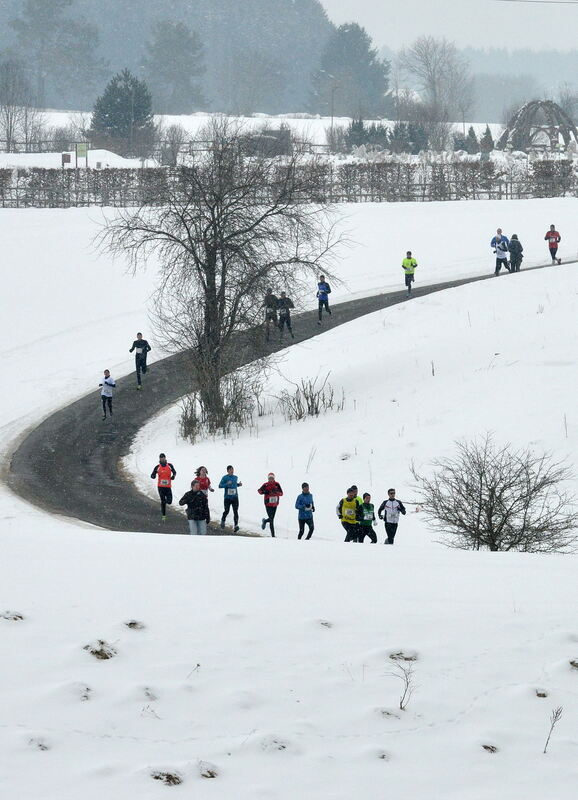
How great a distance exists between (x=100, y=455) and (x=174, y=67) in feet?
334

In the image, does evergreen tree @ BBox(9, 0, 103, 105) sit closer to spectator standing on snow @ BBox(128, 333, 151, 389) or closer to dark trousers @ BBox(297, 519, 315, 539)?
spectator standing on snow @ BBox(128, 333, 151, 389)

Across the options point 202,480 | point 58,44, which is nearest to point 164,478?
point 202,480

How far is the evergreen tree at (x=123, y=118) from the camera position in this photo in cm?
7212

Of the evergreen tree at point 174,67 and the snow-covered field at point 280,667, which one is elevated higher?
the evergreen tree at point 174,67

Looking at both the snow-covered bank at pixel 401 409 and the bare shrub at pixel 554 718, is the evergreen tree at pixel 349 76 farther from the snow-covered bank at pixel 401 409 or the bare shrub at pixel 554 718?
the bare shrub at pixel 554 718

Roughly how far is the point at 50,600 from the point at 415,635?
10.5 feet

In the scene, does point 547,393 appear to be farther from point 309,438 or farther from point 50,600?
point 50,600

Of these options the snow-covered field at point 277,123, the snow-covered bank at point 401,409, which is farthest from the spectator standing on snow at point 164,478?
the snow-covered field at point 277,123

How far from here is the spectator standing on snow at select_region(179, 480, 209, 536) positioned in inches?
627

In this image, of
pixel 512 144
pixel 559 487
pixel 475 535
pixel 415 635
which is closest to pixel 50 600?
pixel 415 635

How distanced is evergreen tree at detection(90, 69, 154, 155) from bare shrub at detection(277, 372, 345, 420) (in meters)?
50.0

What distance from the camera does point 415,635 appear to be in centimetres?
916

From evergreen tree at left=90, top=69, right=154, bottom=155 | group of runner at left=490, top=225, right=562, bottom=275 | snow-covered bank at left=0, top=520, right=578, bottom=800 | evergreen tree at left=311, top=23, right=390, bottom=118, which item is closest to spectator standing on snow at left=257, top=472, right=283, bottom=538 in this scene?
snow-covered bank at left=0, top=520, right=578, bottom=800

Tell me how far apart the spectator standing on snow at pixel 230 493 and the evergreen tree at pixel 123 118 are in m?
57.5
